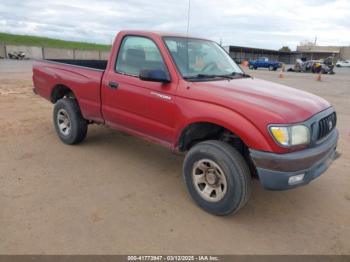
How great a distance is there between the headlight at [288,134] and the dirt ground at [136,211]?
0.93m

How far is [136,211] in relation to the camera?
3.44 meters

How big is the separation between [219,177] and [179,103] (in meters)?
0.92

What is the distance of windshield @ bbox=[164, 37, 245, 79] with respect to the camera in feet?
12.7

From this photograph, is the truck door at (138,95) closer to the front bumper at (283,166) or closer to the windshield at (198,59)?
the windshield at (198,59)

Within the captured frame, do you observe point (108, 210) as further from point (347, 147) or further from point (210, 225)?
point (347, 147)

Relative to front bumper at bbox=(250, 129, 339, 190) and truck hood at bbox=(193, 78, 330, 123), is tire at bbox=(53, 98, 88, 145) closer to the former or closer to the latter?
truck hood at bbox=(193, 78, 330, 123)

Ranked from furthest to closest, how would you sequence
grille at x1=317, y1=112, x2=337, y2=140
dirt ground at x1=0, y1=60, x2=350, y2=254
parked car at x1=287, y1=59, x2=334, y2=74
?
parked car at x1=287, y1=59, x2=334, y2=74
grille at x1=317, y1=112, x2=337, y2=140
dirt ground at x1=0, y1=60, x2=350, y2=254

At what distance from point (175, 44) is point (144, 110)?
917 millimetres

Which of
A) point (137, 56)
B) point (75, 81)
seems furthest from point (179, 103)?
A: point (75, 81)

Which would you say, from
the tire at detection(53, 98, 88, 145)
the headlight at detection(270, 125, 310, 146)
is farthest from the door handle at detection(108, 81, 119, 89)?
the headlight at detection(270, 125, 310, 146)

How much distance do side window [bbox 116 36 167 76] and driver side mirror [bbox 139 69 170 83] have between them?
21 cm

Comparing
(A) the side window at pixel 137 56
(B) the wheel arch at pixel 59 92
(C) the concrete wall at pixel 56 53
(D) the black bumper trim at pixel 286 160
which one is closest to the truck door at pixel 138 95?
(A) the side window at pixel 137 56

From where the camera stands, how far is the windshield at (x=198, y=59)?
12.7ft

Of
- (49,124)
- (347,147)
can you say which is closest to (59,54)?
(49,124)
